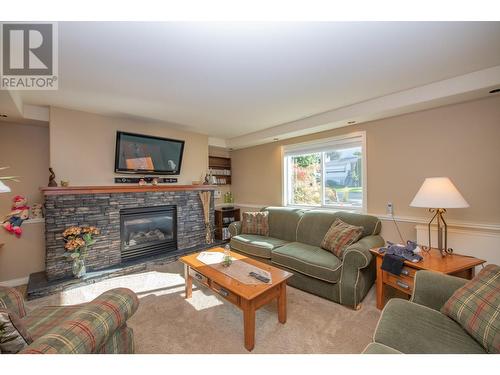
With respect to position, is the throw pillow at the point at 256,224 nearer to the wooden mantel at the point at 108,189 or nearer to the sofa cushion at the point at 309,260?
the sofa cushion at the point at 309,260

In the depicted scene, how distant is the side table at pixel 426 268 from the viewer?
182 cm

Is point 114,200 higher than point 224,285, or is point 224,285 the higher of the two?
point 114,200

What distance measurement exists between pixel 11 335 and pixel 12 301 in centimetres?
81

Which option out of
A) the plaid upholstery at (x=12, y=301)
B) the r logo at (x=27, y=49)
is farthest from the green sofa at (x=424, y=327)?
→ the r logo at (x=27, y=49)

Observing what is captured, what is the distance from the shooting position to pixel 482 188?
231cm

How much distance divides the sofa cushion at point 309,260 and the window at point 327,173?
3.67 feet

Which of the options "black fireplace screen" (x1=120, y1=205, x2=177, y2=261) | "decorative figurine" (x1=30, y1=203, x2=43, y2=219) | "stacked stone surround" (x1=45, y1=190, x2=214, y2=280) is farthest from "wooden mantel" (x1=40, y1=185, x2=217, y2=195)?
"decorative figurine" (x1=30, y1=203, x2=43, y2=219)

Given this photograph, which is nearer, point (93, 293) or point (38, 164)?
point (93, 293)

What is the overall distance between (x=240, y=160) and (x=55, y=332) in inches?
176

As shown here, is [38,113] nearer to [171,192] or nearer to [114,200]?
[114,200]

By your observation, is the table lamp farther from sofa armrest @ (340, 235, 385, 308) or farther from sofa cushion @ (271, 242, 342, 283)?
sofa cushion @ (271, 242, 342, 283)

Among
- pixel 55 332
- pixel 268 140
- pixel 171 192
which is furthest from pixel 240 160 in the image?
pixel 55 332

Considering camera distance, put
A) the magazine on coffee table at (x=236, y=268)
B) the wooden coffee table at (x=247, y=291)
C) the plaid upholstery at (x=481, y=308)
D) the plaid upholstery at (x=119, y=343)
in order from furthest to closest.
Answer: the magazine on coffee table at (x=236, y=268) < the wooden coffee table at (x=247, y=291) < the plaid upholstery at (x=119, y=343) < the plaid upholstery at (x=481, y=308)

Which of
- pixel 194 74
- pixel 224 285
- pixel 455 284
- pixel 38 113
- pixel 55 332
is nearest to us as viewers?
pixel 55 332
